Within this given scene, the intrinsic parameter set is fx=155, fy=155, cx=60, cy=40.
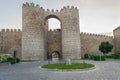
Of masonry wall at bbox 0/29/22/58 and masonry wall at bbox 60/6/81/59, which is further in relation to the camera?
masonry wall at bbox 0/29/22/58

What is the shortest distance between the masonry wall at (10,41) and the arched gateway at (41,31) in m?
4.00

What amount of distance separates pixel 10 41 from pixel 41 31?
6788 mm

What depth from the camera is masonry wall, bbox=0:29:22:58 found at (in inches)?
1129

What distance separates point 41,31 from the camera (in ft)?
88.0

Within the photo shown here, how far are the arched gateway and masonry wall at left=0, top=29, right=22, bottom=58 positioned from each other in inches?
158

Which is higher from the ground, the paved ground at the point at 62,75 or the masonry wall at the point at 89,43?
the masonry wall at the point at 89,43

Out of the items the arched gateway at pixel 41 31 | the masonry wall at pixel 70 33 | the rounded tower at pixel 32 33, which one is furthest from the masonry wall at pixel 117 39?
the rounded tower at pixel 32 33

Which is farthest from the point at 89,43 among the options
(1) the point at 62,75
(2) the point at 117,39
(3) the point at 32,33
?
(1) the point at 62,75

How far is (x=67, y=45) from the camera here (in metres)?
27.2

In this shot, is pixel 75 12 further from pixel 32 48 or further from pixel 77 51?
pixel 32 48

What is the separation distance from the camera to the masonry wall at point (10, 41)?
28.7 metres

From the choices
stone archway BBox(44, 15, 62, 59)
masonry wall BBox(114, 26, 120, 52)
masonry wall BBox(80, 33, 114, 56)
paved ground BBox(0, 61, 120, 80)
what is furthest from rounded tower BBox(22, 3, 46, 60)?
masonry wall BBox(114, 26, 120, 52)

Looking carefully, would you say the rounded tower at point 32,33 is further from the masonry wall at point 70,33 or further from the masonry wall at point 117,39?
the masonry wall at point 117,39

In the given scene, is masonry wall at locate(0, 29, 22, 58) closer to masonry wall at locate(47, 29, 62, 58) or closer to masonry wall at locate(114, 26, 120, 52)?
masonry wall at locate(47, 29, 62, 58)
